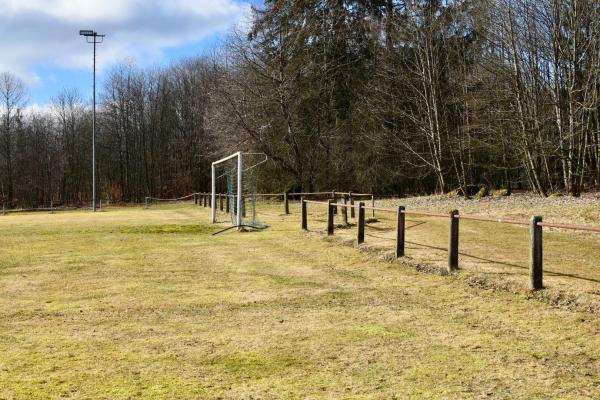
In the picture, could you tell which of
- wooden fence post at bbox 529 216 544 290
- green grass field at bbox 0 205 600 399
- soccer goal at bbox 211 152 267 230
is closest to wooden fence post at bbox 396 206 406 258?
green grass field at bbox 0 205 600 399

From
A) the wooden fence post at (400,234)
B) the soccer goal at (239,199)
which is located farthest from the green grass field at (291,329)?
the soccer goal at (239,199)

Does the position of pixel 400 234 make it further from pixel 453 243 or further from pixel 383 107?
pixel 383 107

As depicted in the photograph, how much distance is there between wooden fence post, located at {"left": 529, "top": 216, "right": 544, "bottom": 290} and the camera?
6949 mm

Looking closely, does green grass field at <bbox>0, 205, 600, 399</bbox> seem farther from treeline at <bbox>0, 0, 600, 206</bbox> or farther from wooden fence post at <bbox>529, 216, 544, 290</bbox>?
treeline at <bbox>0, 0, 600, 206</bbox>

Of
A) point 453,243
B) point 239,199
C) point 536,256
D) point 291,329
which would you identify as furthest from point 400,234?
point 239,199

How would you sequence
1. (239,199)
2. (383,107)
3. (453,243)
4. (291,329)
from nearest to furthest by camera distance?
(291,329) < (453,243) < (239,199) < (383,107)

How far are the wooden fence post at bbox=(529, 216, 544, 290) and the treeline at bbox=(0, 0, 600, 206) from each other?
14261mm

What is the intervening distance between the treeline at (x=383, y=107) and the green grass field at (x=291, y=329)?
40.8 feet

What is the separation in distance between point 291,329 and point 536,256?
3288 mm

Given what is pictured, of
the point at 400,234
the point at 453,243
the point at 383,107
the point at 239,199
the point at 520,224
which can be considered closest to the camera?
the point at 520,224

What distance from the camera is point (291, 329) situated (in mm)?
5652

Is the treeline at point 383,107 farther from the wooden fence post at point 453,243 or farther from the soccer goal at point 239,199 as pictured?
the wooden fence post at point 453,243

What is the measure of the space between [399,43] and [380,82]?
115 inches

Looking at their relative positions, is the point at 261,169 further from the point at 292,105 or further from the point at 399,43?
the point at 399,43
